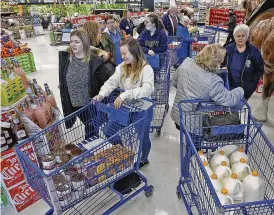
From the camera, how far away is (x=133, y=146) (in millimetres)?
2500

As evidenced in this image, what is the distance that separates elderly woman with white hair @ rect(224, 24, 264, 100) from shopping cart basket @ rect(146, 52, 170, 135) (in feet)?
2.93

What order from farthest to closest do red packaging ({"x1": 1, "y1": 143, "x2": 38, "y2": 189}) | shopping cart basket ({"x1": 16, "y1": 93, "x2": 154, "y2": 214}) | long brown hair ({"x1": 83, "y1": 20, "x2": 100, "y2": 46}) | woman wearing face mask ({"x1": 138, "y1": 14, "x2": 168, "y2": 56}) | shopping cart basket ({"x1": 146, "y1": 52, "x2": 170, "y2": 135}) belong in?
woman wearing face mask ({"x1": 138, "y1": 14, "x2": 168, "y2": 56}), long brown hair ({"x1": 83, "y1": 20, "x2": 100, "y2": 46}), shopping cart basket ({"x1": 146, "y1": 52, "x2": 170, "y2": 135}), red packaging ({"x1": 1, "y1": 143, "x2": 38, "y2": 189}), shopping cart basket ({"x1": 16, "y1": 93, "x2": 154, "y2": 214})

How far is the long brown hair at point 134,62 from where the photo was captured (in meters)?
2.64

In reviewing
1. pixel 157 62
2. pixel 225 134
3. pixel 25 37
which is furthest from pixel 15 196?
pixel 25 37

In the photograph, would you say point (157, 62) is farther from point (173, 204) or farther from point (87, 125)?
point (173, 204)

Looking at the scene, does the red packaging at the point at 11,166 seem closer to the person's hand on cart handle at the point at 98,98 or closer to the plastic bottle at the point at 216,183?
the person's hand on cart handle at the point at 98,98

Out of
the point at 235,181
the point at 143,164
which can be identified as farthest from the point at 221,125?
the point at 143,164

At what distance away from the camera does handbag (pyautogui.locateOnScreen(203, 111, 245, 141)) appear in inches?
86.8

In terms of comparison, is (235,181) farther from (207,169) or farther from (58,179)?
(58,179)

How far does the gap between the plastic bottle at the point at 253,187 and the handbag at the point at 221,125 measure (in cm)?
39

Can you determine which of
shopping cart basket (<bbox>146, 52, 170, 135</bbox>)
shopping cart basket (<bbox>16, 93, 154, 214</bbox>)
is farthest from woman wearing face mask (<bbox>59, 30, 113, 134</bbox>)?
shopping cart basket (<bbox>146, 52, 170, 135</bbox>)

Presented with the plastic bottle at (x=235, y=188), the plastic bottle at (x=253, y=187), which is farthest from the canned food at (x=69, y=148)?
the plastic bottle at (x=253, y=187)

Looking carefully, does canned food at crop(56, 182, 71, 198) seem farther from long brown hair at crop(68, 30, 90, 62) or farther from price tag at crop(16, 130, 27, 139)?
long brown hair at crop(68, 30, 90, 62)

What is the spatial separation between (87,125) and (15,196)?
3.13 feet
